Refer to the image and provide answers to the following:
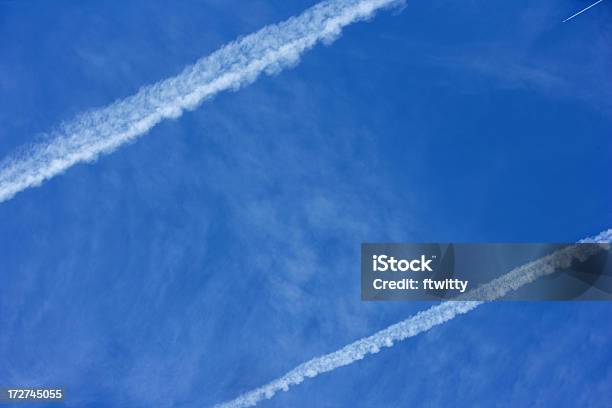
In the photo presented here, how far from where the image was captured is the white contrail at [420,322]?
1660 millimetres

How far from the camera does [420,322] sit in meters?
1.67

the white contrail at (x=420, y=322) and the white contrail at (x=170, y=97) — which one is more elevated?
the white contrail at (x=170, y=97)

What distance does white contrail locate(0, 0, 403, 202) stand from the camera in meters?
1.65

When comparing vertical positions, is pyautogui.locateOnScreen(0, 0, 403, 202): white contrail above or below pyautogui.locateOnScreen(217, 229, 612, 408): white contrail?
above

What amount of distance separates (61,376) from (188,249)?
54 centimetres

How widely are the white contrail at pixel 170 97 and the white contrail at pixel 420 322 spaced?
2.81 ft

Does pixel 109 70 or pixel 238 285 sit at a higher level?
pixel 109 70

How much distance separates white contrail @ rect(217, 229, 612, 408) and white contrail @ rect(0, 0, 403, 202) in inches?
33.7

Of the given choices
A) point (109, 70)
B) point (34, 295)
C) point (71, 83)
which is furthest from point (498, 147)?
point (34, 295)

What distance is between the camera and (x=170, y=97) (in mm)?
1655

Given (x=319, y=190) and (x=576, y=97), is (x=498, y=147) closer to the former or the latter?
(x=576, y=97)

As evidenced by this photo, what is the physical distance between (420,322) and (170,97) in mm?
1018

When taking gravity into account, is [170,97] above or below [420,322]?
above

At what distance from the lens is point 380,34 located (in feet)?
5.48
